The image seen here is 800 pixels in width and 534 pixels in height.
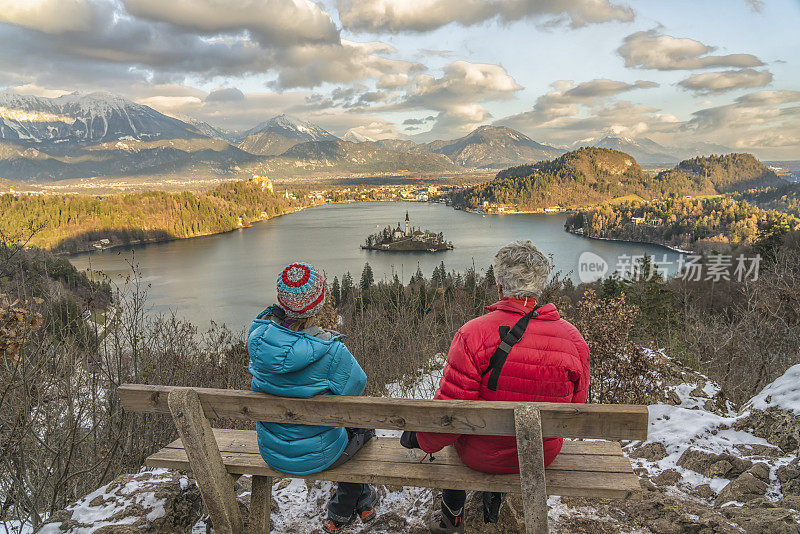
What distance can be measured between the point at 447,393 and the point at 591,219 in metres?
101

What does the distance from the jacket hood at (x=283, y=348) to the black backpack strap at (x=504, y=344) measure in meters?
0.75

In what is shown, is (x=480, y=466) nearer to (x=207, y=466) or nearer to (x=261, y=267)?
(x=207, y=466)

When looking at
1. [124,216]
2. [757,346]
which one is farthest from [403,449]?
[124,216]

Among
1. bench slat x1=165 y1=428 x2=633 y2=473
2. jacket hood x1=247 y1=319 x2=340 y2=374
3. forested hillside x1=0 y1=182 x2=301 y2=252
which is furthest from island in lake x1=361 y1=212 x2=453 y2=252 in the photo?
jacket hood x1=247 y1=319 x2=340 y2=374

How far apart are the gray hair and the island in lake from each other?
65818 millimetres

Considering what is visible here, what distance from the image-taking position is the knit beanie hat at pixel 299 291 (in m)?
2.05

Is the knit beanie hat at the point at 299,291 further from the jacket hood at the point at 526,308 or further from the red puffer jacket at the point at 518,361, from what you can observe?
the jacket hood at the point at 526,308

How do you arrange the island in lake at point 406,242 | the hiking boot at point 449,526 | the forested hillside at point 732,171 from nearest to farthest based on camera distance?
the hiking boot at point 449,526 → the island in lake at point 406,242 → the forested hillside at point 732,171

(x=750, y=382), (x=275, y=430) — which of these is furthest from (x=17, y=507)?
(x=750, y=382)

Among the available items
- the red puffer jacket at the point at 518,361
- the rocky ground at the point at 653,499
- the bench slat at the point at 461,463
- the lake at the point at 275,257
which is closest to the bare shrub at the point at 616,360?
the rocky ground at the point at 653,499

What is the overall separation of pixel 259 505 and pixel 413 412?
4.07 ft

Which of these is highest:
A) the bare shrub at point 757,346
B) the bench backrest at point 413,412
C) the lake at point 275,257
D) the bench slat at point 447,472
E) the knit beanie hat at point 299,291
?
the knit beanie hat at point 299,291

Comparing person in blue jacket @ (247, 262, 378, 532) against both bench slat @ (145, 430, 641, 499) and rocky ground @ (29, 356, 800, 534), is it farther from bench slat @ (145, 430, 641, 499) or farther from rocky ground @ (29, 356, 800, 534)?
rocky ground @ (29, 356, 800, 534)

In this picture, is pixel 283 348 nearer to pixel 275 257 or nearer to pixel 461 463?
pixel 461 463
